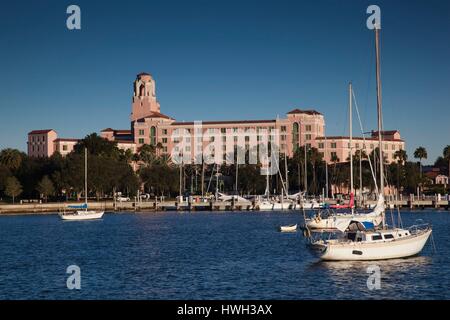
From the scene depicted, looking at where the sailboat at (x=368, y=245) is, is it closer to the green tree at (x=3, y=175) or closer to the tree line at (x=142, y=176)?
the tree line at (x=142, y=176)

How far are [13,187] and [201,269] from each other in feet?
345

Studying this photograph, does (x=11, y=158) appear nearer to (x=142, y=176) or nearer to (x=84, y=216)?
(x=142, y=176)

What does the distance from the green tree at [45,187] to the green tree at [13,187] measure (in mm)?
3809

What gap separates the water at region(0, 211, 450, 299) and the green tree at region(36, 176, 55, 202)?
64.8 metres

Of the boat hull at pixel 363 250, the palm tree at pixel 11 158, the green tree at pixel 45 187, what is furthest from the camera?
the palm tree at pixel 11 158

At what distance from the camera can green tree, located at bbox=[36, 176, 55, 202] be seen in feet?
490

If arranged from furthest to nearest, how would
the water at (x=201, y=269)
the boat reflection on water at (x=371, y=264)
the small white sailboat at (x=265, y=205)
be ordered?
the small white sailboat at (x=265, y=205) < the boat reflection on water at (x=371, y=264) < the water at (x=201, y=269)

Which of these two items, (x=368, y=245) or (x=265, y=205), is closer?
(x=368, y=245)

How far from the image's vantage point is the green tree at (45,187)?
150 m

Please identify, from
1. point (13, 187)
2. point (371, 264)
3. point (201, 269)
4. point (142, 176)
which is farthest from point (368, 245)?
point (142, 176)

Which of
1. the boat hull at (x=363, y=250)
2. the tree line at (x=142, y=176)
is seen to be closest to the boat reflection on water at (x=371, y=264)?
the boat hull at (x=363, y=250)

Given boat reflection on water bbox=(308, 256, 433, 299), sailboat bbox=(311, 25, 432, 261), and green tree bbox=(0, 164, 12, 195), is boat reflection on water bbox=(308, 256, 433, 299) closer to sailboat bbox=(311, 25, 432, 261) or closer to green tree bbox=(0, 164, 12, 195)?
sailboat bbox=(311, 25, 432, 261)

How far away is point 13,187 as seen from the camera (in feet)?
490
